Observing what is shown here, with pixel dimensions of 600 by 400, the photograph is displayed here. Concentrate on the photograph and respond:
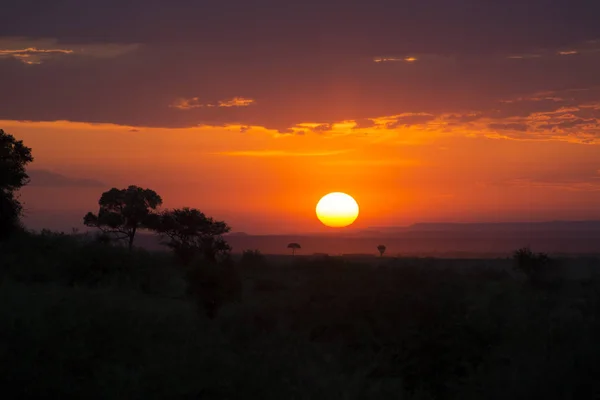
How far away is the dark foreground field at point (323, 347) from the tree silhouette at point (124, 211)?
47778 millimetres

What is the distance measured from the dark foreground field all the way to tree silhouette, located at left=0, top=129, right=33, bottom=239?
956 inches

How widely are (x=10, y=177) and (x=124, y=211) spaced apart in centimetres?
2427

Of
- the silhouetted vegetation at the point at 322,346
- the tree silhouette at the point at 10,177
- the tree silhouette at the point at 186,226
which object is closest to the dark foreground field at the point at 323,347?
the silhouetted vegetation at the point at 322,346

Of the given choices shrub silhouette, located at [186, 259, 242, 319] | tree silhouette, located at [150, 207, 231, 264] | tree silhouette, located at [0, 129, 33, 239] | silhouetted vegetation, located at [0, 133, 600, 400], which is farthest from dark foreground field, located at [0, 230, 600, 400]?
tree silhouette, located at [150, 207, 231, 264]

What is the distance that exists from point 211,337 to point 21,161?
3928cm

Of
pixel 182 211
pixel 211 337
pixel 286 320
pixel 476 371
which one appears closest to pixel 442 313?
pixel 476 371

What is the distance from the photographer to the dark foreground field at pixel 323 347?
15336 mm

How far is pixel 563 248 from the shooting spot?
609 ft

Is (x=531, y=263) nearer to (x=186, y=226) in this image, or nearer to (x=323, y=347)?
(x=186, y=226)

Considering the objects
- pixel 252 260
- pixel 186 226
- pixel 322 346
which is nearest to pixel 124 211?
pixel 186 226

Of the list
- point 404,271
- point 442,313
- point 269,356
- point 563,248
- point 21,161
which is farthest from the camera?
point 563,248

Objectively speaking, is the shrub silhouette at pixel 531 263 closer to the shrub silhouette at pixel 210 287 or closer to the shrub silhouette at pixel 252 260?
the shrub silhouette at pixel 252 260

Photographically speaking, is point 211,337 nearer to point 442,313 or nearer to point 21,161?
point 442,313

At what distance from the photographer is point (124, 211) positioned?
74.3 m
